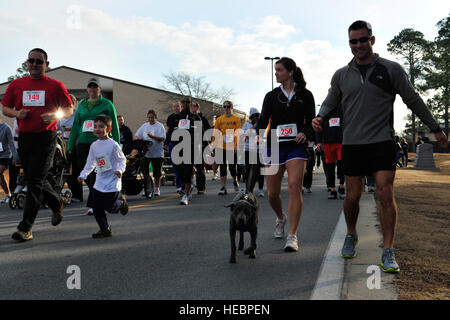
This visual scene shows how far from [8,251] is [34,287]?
152 centimetres

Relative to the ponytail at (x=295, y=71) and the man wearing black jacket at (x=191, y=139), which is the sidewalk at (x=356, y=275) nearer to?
the ponytail at (x=295, y=71)

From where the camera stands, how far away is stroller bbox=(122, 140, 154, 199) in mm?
9562

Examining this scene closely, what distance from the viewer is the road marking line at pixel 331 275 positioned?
10.6 feet

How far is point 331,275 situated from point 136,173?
687 centimetres

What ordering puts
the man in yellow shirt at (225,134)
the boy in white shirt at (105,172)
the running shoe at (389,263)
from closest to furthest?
the running shoe at (389,263), the boy in white shirt at (105,172), the man in yellow shirt at (225,134)

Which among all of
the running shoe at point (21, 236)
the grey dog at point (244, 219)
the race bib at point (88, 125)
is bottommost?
the running shoe at point (21, 236)

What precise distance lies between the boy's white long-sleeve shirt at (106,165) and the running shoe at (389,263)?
3.39 meters

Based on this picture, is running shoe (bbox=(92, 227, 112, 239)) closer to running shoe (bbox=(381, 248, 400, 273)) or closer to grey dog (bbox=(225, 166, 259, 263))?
grey dog (bbox=(225, 166, 259, 263))

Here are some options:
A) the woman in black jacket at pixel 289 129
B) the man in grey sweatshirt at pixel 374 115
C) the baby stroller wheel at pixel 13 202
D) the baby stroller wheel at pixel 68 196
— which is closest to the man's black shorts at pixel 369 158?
the man in grey sweatshirt at pixel 374 115

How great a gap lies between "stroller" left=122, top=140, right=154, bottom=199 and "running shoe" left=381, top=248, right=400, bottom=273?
6.52m

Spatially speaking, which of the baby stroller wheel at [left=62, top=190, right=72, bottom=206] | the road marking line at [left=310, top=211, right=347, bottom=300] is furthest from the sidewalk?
the baby stroller wheel at [left=62, top=190, right=72, bottom=206]

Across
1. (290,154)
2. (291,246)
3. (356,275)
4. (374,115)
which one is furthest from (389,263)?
(290,154)
